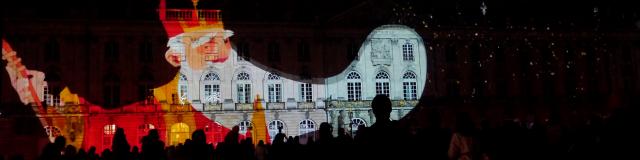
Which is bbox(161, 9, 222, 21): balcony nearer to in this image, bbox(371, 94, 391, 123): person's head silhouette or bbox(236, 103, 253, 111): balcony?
bbox(236, 103, 253, 111): balcony

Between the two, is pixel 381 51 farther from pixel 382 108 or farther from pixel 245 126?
pixel 382 108

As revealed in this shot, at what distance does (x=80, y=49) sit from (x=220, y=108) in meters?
6.80

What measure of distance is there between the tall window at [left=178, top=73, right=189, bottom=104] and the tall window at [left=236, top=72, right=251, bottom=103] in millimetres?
2441

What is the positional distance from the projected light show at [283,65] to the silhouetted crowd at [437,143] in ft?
60.8

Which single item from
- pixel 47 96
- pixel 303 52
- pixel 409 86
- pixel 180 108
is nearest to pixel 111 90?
pixel 47 96

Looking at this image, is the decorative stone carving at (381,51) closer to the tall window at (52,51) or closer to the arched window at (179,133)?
the arched window at (179,133)

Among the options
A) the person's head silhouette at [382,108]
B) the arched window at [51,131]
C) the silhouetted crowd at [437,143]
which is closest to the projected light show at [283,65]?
the arched window at [51,131]

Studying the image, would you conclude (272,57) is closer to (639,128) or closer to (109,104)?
(109,104)

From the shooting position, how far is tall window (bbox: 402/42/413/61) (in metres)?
36.2

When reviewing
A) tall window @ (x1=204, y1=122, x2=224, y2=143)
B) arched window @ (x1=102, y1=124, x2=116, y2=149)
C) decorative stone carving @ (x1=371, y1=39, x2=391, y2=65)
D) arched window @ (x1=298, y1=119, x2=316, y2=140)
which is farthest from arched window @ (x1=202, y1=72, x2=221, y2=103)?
decorative stone carving @ (x1=371, y1=39, x2=391, y2=65)

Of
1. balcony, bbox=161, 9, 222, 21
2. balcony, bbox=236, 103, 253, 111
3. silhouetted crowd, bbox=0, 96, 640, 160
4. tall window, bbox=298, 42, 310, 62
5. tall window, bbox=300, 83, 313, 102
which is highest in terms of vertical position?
balcony, bbox=161, 9, 222, 21

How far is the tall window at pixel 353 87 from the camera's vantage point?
3525 centimetres

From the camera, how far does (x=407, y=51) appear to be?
36312 mm

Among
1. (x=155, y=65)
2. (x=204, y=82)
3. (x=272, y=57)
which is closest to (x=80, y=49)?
(x=155, y=65)
